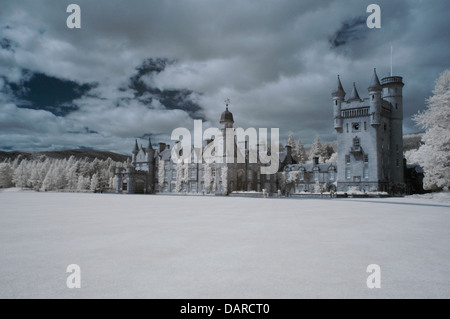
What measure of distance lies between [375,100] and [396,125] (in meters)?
9.01

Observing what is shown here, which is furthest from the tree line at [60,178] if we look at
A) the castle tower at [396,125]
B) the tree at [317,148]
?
the castle tower at [396,125]

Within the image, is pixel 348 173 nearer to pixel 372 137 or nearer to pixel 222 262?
pixel 372 137

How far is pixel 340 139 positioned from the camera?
206ft

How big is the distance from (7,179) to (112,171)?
3466cm

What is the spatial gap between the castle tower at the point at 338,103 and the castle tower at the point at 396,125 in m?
9.43

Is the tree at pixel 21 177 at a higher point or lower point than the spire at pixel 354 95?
lower

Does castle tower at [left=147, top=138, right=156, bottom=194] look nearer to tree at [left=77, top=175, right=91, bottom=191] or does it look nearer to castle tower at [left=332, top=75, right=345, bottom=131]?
tree at [left=77, top=175, right=91, bottom=191]

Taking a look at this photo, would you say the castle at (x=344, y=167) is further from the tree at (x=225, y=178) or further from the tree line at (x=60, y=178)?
the tree line at (x=60, y=178)

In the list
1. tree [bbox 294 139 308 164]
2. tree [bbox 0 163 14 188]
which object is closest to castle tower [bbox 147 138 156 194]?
tree [bbox 294 139 308 164]

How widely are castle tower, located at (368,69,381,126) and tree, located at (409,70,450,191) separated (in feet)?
83.1

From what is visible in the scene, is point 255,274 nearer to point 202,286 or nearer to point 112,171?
point 202,286

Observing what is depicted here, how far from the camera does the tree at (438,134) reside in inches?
1197

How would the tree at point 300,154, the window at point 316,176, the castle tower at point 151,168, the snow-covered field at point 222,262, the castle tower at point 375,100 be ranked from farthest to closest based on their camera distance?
the tree at point 300,154 < the castle tower at point 151,168 < the window at point 316,176 < the castle tower at point 375,100 < the snow-covered field at point 222,262
